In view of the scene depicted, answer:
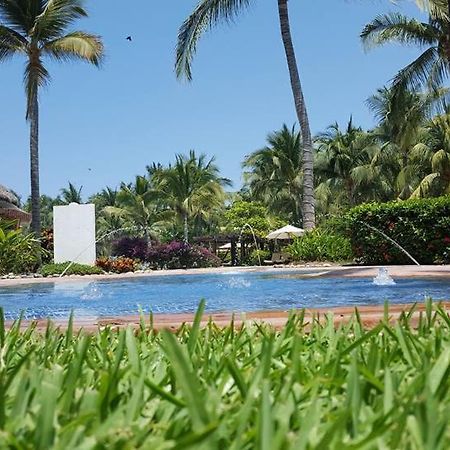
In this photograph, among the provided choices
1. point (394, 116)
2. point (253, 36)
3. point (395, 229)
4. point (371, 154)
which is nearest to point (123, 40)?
point (253, 36)

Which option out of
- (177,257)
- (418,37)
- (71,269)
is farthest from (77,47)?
(418,37)

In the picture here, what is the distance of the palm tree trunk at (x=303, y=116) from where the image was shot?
19469 millimetres

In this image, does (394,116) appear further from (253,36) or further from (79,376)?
(79,376)

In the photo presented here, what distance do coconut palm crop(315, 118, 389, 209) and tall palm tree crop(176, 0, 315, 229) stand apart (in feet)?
57.5

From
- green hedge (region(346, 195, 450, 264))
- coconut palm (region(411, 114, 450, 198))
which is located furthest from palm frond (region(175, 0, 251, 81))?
coconut palm (region(411, 114, 450, 198))

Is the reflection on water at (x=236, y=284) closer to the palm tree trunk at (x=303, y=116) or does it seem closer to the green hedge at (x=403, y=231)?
the green hedge at (x=403, y=231)

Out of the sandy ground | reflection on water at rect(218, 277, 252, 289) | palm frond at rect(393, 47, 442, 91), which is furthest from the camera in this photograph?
palm frond at rect(393, 47, 442, 91)

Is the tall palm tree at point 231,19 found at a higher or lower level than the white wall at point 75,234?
higher

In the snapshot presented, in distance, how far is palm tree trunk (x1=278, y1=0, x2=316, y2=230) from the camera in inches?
766

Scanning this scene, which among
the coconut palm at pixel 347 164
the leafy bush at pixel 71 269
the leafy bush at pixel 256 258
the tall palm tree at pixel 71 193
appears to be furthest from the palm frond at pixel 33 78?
the tall palm tree at pixel 71 193

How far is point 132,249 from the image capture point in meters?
23.8

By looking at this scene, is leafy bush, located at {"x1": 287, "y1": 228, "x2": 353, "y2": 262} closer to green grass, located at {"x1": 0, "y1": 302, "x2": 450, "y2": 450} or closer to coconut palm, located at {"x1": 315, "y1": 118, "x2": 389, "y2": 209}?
green grass, located at {"x1": 0, "y1": 302, "x2": 450, "y2": 450}

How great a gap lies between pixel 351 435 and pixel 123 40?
21.9m

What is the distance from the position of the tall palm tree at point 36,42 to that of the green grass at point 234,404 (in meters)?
20.4
